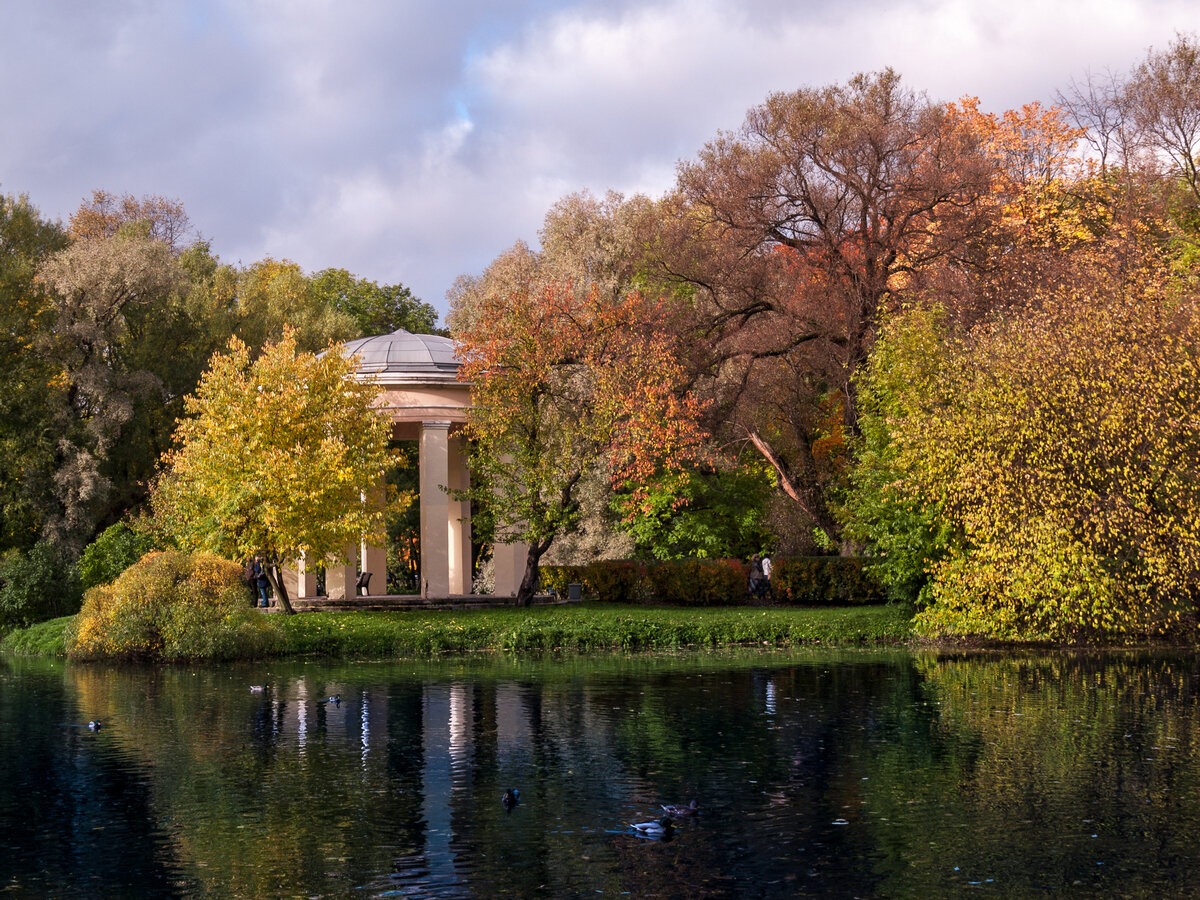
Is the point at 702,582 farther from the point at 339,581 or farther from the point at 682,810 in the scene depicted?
the point at 682,810

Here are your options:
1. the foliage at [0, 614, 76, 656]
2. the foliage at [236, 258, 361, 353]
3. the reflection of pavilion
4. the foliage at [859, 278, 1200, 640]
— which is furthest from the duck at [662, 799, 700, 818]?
the foliage at [236, 258, 361, 353]

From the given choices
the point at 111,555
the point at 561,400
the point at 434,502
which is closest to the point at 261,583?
the point at 111,555

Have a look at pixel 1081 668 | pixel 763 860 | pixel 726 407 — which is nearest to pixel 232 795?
pixel 763 860

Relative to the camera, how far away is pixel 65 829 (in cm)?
1209

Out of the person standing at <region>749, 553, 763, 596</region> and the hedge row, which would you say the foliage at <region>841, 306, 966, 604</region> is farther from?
the person standing at <region>749, 553, 763, 596</region>

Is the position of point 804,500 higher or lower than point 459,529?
higher

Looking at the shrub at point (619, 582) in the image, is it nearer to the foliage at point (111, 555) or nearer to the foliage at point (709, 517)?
the foliage at point (709, 517)

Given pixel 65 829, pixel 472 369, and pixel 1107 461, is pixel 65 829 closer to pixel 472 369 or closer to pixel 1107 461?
pixel 1107 461

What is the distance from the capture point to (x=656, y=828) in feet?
37.1

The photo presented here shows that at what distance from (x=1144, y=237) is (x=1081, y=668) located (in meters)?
15.6

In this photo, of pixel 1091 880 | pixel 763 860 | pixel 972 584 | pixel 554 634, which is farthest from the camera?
pixel 554 634

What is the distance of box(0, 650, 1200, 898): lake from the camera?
10.0 m

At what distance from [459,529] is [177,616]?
724 inches

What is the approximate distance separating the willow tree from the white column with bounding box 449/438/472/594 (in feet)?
35.9
